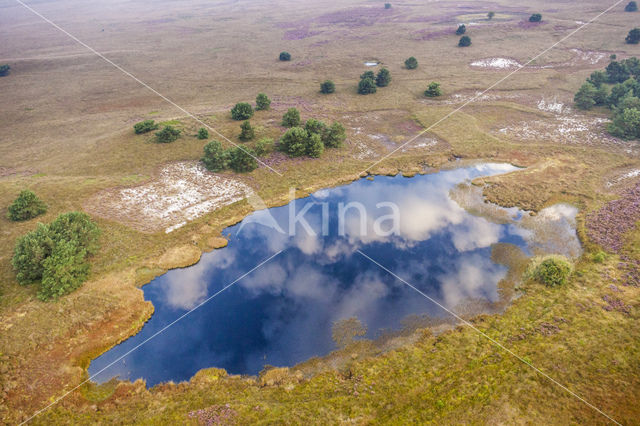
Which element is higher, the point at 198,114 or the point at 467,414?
the point at 198,114

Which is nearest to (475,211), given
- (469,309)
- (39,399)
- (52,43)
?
(469,309)

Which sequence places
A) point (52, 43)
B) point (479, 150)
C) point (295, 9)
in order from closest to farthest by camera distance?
point (479, 150) < point (52, 43) < point (295, 9)

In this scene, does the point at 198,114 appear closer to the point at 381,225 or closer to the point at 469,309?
the point at 381,225

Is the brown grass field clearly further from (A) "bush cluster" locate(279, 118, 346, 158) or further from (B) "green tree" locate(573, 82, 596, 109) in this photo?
(B) "green tree" locate(573, 82, 596, 109)

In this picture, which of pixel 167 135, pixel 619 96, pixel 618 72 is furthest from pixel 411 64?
pixel 167 135

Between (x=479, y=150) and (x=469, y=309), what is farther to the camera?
(x=479, y=150)

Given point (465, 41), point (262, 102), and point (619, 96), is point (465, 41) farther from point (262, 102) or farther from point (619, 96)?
point (262, 102)

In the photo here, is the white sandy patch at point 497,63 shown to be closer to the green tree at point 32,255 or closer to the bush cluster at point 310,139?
the bush cluster at point 310,139
